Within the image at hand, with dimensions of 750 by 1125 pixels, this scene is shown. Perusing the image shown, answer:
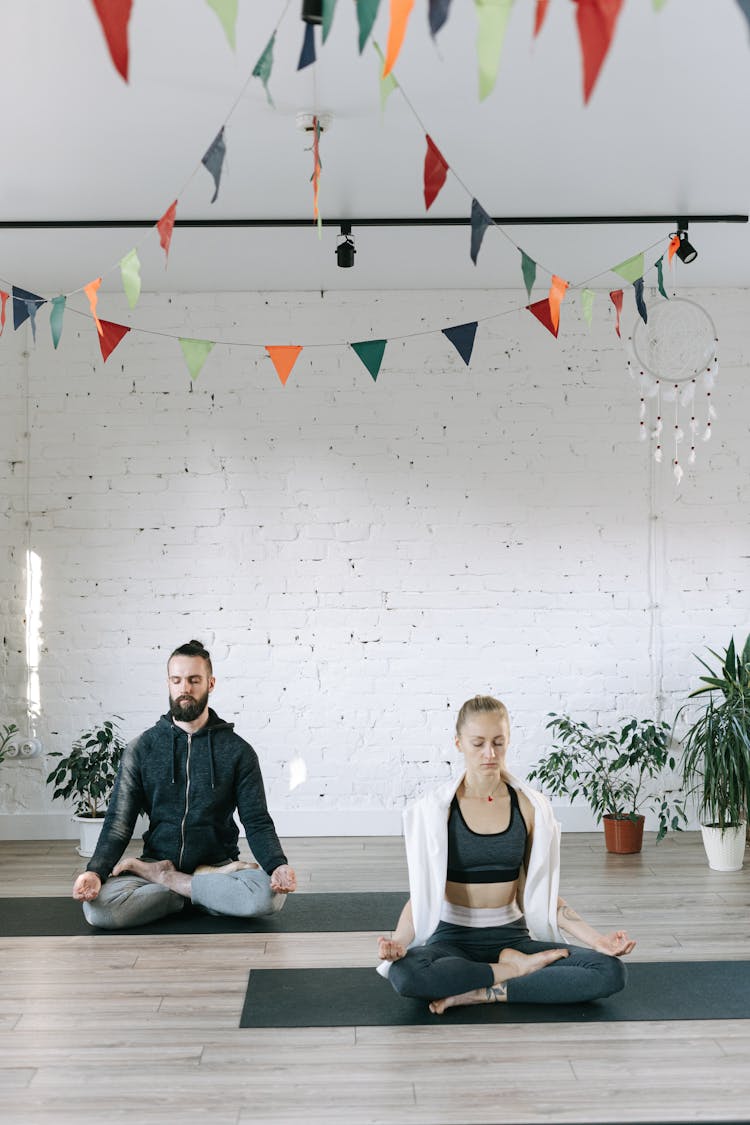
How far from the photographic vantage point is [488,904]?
3.31 m

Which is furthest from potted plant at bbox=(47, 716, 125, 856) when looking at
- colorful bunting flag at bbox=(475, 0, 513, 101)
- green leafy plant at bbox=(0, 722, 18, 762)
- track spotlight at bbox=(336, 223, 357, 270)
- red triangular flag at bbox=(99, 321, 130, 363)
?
colorful bunting flag at bbox=(475, 0, 513, 101)

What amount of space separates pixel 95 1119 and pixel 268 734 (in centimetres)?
300

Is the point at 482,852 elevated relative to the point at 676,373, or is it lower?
lower

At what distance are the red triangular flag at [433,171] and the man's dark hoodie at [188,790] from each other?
2.05 meters

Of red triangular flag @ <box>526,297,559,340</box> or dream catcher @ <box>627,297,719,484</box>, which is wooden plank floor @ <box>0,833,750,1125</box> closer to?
red triangular flag @ <box>526,297,559,340</box>

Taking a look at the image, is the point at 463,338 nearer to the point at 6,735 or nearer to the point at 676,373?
the point at 676,373

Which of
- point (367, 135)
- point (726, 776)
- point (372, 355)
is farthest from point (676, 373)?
point (367, 135)

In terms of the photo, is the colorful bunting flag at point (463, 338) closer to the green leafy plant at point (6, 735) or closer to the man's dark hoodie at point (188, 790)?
the man's dark hoodie at point (188, 790)

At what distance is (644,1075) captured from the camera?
277 cm

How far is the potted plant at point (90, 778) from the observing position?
16.3 feet

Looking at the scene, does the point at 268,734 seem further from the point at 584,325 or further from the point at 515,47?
the point at 515,47

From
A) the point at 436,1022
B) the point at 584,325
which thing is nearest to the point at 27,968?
the point at 436,1022

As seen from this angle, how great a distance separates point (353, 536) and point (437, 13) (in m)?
3.77

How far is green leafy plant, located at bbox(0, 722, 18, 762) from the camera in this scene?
17.9 ft
